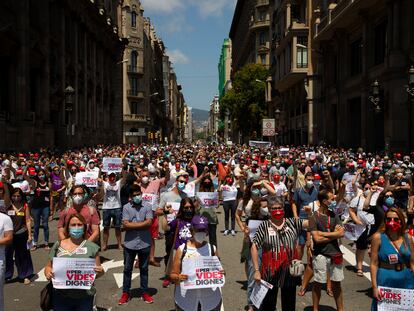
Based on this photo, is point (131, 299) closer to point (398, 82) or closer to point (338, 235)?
point (338, 235)

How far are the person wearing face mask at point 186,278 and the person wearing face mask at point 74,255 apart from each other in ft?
2.68

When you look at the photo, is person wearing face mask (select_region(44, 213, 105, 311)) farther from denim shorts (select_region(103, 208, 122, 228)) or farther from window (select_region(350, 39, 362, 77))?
window (select_region(350, 39, 362, 77))

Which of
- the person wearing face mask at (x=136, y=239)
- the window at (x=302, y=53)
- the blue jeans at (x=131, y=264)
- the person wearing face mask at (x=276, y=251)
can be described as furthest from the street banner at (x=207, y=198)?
the window at (x=302, y=53)

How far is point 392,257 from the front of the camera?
5.33 metres

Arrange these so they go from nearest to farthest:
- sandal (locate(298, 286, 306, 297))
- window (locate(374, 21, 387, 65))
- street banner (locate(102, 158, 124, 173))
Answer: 1. sandal (locate(298, 286, 306, 297))
2. street banner (locate(102, 158, 124, 173))
3. window (locate(374, 21, 387, 65))

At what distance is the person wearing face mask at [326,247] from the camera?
691 cm

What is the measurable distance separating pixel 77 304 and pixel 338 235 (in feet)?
10.8

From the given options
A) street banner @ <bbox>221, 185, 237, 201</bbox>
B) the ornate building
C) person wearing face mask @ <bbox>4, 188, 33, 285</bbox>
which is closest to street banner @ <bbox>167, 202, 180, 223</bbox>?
person wearing face mask @ <bbox>4, 188, 33, 285</bbox>

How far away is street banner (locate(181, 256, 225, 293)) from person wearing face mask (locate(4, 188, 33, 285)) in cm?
452

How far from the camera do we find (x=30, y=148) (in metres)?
31.4

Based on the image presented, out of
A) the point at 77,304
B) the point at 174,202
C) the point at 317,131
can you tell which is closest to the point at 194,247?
the point at 77,304

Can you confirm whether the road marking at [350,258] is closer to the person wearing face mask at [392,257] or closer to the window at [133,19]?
the person wearing face mask at [392,257]

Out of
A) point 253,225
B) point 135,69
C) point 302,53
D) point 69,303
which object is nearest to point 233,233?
point 253,225

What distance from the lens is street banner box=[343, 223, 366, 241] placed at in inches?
374
